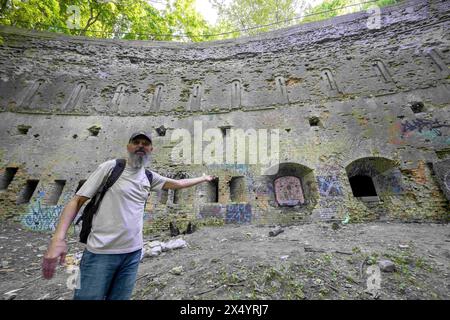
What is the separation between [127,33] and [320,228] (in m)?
16.5

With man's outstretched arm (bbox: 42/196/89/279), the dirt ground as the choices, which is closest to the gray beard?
man's outstretched arm (bbox: 42/196/89/279)

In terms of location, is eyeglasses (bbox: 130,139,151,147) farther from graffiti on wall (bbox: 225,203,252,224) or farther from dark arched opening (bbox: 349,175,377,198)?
dark arched opening (bbox: 349,175,377,198)

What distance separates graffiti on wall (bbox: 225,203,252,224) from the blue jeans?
4.77m

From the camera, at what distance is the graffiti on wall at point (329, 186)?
6.05 m

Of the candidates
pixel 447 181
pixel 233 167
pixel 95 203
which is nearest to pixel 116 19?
pixel 233 167

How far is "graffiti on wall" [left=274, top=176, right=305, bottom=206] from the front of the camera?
6684mm

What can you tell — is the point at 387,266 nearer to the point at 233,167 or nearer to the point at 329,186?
the point at 329,186

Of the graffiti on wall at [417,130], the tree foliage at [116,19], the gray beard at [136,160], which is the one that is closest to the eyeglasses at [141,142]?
the gray beard at [136,160]

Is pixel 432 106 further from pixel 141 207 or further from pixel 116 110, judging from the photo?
pixel 116 110

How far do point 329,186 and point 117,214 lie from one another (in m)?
6.24

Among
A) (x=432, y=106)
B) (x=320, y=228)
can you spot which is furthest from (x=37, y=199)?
(x=432, y=106)

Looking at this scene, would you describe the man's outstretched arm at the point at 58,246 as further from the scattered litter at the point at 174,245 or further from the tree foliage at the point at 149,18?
the tree foliage at the point at 149,18

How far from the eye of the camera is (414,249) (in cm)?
331

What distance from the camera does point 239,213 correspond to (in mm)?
6234
